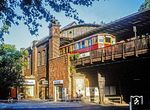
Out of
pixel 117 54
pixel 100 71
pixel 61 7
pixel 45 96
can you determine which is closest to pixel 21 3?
pixel 61 7

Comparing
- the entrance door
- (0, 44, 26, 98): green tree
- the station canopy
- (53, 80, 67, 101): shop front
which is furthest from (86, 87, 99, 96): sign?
(0, 44, 26, 98): green tree

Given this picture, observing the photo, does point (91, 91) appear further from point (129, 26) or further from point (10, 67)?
point (10, 67)

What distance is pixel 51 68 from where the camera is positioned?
44938 millimetres

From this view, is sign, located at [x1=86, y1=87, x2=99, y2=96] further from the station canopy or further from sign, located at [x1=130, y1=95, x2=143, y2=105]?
sign, located at [x1=130, y1=95, x2=143, y2=105]

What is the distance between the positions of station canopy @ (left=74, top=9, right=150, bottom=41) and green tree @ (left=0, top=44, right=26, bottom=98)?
13856 millimetres

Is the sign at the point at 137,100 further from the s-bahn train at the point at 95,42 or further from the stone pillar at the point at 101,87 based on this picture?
the s-bahn train at the point at 95,42

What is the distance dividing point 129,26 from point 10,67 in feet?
67.6

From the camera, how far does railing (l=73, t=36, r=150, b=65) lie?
26281 millimetres

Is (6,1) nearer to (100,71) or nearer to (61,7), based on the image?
(61,7)

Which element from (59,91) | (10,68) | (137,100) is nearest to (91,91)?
(59,91)

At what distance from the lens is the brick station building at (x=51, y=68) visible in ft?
132

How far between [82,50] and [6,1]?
25.9 meters

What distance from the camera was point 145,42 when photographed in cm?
2614

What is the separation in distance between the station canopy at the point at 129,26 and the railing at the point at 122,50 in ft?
11.3
